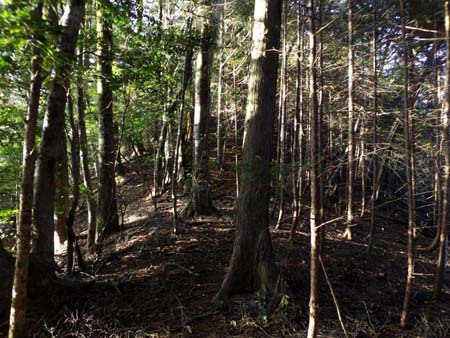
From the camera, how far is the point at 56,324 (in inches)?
181

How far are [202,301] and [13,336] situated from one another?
8.53 feet

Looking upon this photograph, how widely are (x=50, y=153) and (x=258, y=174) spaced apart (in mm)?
3262

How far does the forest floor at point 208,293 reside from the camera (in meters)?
4.66

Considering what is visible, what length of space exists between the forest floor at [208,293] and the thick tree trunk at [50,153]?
989 millimetres

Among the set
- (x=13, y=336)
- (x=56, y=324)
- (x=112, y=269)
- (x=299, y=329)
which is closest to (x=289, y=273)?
(x=299, y=329)

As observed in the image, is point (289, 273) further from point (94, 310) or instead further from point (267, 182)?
point (94, 310)

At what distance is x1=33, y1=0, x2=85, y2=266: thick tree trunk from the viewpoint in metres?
4.99

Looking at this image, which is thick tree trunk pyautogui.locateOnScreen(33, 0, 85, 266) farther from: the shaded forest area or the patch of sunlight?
the patch of sunlight

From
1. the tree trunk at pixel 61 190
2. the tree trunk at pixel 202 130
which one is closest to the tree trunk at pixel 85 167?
the tree trunk at pixel 61 190

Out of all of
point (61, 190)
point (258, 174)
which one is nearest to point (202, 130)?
point (61, 190)

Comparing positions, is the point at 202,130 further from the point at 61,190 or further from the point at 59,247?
the point at 59,247

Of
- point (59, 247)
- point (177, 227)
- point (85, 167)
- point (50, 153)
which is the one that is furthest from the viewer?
point (59, 247)

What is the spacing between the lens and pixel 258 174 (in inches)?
208

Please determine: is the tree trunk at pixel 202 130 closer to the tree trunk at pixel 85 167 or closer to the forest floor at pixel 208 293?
the forest floor at pixel 208 293
